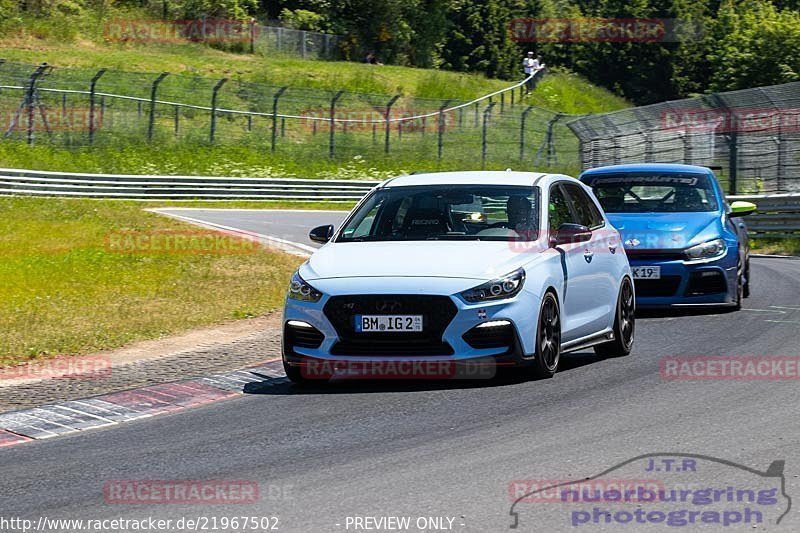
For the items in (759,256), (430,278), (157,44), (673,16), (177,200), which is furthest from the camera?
(673,16)

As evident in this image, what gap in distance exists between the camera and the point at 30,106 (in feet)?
123

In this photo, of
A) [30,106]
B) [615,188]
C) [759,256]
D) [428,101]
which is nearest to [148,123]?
[30,106]

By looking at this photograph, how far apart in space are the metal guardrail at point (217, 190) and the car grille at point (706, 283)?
1406 centimetres

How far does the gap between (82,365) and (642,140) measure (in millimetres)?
27902

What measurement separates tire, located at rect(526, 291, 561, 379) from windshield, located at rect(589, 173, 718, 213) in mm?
5448

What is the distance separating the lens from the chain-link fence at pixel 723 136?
3178cm

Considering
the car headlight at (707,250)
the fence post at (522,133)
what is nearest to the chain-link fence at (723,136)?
the fence post at (522,133)

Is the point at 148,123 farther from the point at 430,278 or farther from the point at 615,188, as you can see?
the point at 430,278

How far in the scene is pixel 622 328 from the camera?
1138cm

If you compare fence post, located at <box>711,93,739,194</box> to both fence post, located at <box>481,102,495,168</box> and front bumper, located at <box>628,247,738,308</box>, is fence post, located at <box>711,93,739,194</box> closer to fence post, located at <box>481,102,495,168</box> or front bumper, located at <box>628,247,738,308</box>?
fence post, located at <box>481,102,495,168</box>

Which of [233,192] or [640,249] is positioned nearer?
[640,249]

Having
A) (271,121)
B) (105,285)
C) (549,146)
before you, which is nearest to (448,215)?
(105,285)

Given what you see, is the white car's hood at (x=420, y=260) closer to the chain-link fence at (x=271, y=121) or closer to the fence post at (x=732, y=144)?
the fence post at (x=732, y=144)

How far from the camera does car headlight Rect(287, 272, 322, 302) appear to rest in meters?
9.44
